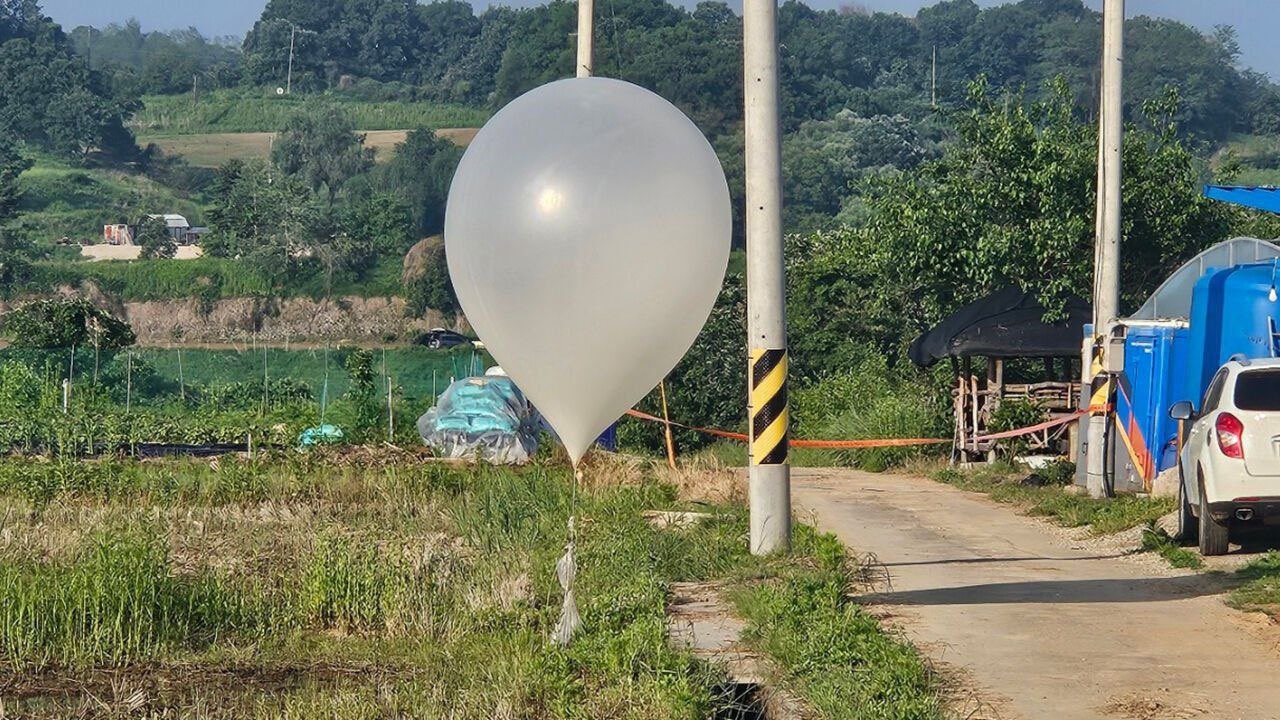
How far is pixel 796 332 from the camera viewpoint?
40.1 meters

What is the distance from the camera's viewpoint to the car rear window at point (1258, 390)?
14133 millimetres

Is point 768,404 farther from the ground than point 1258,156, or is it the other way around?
point 1258,156

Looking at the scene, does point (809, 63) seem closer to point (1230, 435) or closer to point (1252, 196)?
point (1252, 196)

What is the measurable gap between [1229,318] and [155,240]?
7376 cm

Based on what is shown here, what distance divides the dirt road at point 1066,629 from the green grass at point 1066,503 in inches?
21.8

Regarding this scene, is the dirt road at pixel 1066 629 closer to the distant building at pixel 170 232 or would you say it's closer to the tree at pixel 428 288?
the tree at pixel 428 288

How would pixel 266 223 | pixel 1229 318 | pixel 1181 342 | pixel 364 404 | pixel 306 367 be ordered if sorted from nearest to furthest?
1. pixel 1229 318
2. pixel 1181 342
3. pixel 364 404
4. pixel 306 367
5. pixel 266 223

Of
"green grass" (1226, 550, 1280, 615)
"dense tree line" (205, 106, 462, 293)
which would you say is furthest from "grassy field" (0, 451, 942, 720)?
"dense tree line" (205, 106, 462, 293)

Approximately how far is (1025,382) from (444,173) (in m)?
65.1

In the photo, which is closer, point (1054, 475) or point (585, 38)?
point (585, 38)

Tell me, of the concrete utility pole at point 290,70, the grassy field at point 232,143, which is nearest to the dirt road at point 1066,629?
the grassy field at point 232,143

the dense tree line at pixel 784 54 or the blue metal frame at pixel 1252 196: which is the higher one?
the dense tree line at pixel 784 54

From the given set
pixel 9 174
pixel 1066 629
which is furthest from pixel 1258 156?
pixel 1066 629

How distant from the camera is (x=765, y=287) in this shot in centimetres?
1284
